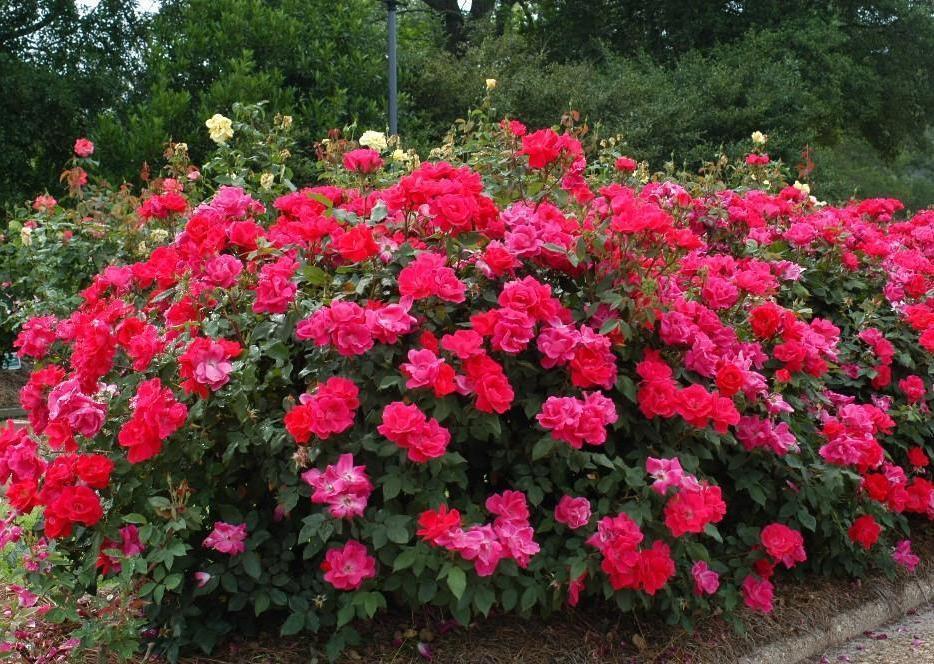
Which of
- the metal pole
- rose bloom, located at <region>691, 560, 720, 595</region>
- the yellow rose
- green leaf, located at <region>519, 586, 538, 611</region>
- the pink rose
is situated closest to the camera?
green leaf, located at <region>519, 586, 538, 611</region>

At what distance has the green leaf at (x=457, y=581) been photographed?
2.26 metres

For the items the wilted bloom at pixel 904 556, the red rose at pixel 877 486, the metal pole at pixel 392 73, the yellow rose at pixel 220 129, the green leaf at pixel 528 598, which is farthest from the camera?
the metal pole at pixel 392 73

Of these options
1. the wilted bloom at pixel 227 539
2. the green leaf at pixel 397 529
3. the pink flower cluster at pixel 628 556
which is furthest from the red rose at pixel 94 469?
the pink flower cluster at pixel 628 556

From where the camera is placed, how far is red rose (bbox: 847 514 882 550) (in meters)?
3.26

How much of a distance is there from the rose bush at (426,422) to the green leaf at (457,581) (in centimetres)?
1

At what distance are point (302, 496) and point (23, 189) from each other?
27.3ft

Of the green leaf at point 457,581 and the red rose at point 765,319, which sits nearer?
the green leaf at point 457,581

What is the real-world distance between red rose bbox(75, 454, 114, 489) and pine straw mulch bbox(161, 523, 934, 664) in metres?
0.61

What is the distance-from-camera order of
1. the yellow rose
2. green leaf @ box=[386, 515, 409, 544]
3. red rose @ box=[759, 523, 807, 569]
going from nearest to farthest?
1. green leaf @ box=[386, 515, 409, 544]
2. red rose @ box=[759, 523, 807, 569]
3. the yellow rose

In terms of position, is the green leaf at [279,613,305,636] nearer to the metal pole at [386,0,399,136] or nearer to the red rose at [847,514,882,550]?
the red rose at [847,514,882,550]

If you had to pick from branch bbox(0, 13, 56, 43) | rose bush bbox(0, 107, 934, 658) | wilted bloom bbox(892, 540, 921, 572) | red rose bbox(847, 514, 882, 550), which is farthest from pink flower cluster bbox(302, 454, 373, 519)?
branch bbox(0, 13, 56, 43)

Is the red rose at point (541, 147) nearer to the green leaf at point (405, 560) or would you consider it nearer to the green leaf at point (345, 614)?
the green leaf at point (405, 560)

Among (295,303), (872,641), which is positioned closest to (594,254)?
(295,303)

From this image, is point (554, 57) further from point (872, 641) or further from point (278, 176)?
point (872, 641)
